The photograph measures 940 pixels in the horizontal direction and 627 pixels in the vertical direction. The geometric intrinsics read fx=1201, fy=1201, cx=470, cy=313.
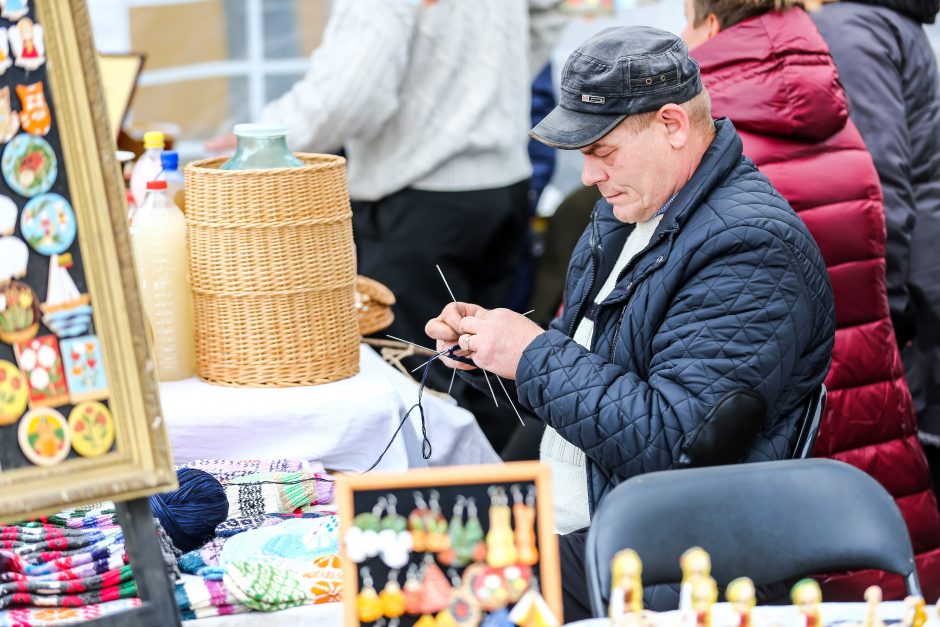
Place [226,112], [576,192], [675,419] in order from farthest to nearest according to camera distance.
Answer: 1. [226,112]
2. [576,192]
3. [675,419]

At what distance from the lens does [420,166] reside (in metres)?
3.55

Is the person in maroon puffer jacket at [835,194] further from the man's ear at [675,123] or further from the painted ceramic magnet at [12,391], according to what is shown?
the painted ceramic magnet at [12,391]

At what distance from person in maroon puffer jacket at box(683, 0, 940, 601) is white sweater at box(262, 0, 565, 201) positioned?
1.01 meters

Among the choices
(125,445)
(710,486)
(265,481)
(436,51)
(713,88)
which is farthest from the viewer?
(436,51)

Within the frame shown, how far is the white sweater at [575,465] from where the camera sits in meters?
2.00

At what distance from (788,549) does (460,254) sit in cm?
231

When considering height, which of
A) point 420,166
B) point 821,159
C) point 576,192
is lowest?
point 576,192

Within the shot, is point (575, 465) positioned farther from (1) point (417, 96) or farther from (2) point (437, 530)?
(1) point (417, 96)

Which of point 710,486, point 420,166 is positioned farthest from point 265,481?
point 420,166

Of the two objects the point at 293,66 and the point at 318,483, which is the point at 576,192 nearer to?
the point at 293,66

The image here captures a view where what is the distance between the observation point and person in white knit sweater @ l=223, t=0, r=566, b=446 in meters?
3.33

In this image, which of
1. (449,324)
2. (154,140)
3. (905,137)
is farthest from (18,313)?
(905,137)

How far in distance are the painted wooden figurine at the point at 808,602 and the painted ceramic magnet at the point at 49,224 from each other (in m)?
0.88

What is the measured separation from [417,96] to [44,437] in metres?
2.32
